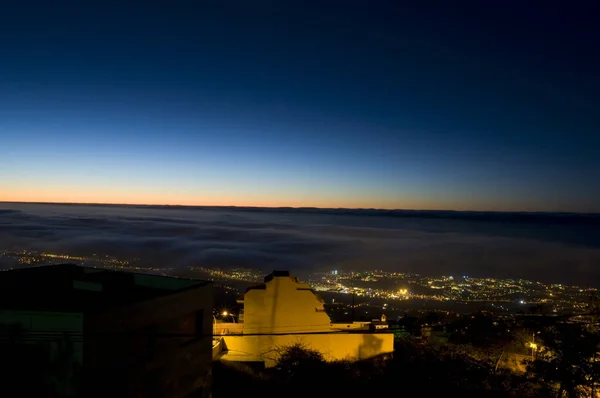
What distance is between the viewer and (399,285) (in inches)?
1874

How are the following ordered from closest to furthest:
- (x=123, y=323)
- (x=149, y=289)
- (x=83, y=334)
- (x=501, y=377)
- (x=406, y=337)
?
(x=83, y=334), (x=123, y=323), (x=149, y=289), (x=501, y=377), (x=406, y=337)

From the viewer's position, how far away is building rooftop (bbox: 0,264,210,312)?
31.1 ft

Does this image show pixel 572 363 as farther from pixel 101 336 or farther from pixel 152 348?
pixel 101 336

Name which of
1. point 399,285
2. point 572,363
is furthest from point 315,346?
point 399,285

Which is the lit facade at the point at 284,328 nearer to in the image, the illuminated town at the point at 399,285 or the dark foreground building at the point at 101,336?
the dark foreground building at the point at 101,336

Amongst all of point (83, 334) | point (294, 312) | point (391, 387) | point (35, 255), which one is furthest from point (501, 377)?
point (35, 255)

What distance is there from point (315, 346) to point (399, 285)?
30.5 meters

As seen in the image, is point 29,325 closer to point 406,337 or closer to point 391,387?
point 391,387

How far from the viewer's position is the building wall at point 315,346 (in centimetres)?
1905

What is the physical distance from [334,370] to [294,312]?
3.65 meters

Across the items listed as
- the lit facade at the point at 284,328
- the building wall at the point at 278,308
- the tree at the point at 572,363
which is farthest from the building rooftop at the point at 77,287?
the tree at the point at 572,363

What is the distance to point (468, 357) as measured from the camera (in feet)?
61.9

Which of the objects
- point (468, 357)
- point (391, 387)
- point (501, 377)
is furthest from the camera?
point (468, 357)

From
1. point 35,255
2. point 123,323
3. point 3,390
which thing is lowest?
point 35,255
